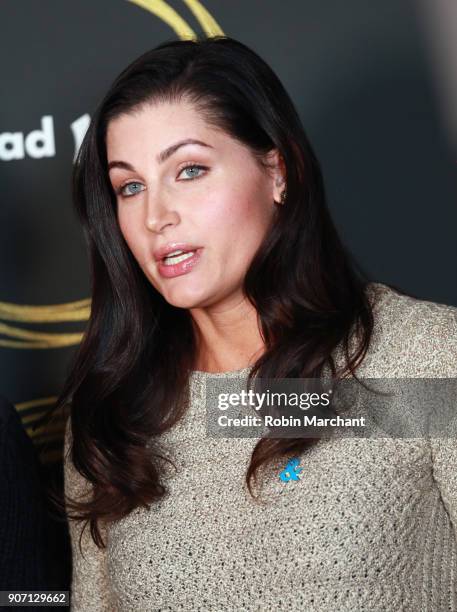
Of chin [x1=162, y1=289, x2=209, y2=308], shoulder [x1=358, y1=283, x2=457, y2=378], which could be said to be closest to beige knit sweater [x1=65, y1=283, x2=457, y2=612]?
shoulder [x1=358, y1=283, x2=457, y2=378]

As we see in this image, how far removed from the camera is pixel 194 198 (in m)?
1.44

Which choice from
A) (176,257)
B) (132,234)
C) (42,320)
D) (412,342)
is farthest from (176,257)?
(42,320)

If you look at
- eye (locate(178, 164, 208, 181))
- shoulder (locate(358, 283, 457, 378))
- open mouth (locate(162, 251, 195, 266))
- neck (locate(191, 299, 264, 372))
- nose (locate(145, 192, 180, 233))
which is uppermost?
eye (locate(178, 164, 208, 181))

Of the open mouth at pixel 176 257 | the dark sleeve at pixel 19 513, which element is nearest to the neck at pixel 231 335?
the open mouth at pixel 176 257

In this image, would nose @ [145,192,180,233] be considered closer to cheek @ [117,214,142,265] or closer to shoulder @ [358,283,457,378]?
cheek @ [117,214,142,265]

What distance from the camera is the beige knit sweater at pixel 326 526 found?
1314 millimetres

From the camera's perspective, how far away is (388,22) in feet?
6.25

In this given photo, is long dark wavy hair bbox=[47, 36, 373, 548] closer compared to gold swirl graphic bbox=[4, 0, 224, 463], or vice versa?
long dark wavy hair bbox=[47, 36, 373, 548]

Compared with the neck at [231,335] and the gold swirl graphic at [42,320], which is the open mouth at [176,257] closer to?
the neck at [231,335]

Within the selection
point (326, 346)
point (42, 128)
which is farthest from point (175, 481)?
point (42, 128)

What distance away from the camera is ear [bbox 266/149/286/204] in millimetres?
1514

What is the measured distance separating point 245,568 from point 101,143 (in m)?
0.70

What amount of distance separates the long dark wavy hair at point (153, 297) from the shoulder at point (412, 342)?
0.02 meters

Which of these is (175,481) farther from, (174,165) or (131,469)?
(174,165)
